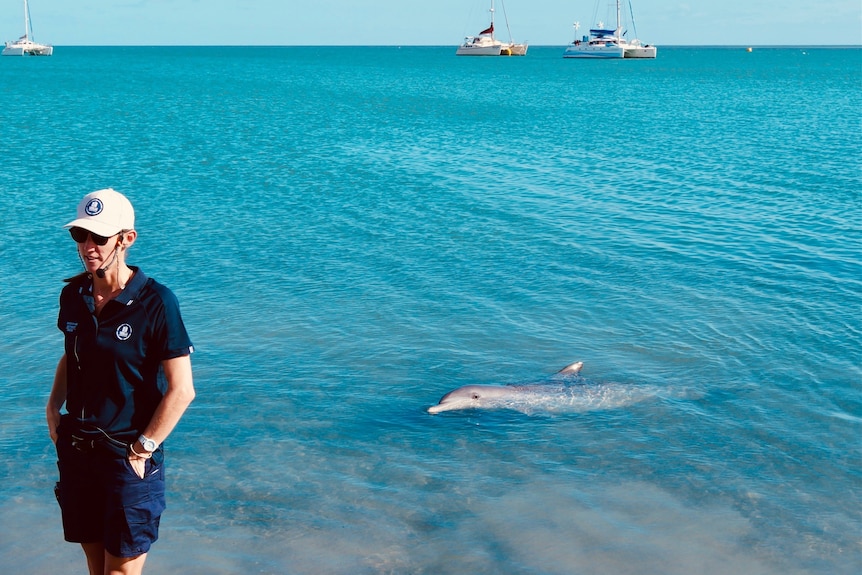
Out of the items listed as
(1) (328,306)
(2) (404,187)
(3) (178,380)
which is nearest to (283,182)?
(2) (404,187)

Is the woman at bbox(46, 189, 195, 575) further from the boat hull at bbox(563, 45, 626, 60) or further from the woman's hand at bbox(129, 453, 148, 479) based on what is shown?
the boat hull at bbox(563, 45, 626, 60)

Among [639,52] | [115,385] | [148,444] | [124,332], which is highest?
[639,52]

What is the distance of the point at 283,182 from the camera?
102 ft

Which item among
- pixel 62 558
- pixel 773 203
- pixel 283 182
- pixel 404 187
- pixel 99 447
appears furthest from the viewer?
pixel 283 182

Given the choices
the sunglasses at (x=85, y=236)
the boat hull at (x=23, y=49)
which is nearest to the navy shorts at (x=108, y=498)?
the sunglasses at (x=85, y=236)

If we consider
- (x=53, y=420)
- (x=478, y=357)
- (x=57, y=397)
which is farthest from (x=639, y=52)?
(x=53, y=420)

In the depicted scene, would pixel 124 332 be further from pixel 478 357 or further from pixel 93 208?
pixel 478 357

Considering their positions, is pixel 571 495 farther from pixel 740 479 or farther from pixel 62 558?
pixel 62 558

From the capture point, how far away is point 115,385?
16.3 ft

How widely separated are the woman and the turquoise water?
101 inches

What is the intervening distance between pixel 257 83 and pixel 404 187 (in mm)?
78189

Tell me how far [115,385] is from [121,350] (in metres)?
0.24

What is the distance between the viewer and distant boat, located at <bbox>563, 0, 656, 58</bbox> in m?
166

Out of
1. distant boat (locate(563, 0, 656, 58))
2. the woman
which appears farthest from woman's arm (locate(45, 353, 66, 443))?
distant boat (locate(563, 0, 656, 58))
